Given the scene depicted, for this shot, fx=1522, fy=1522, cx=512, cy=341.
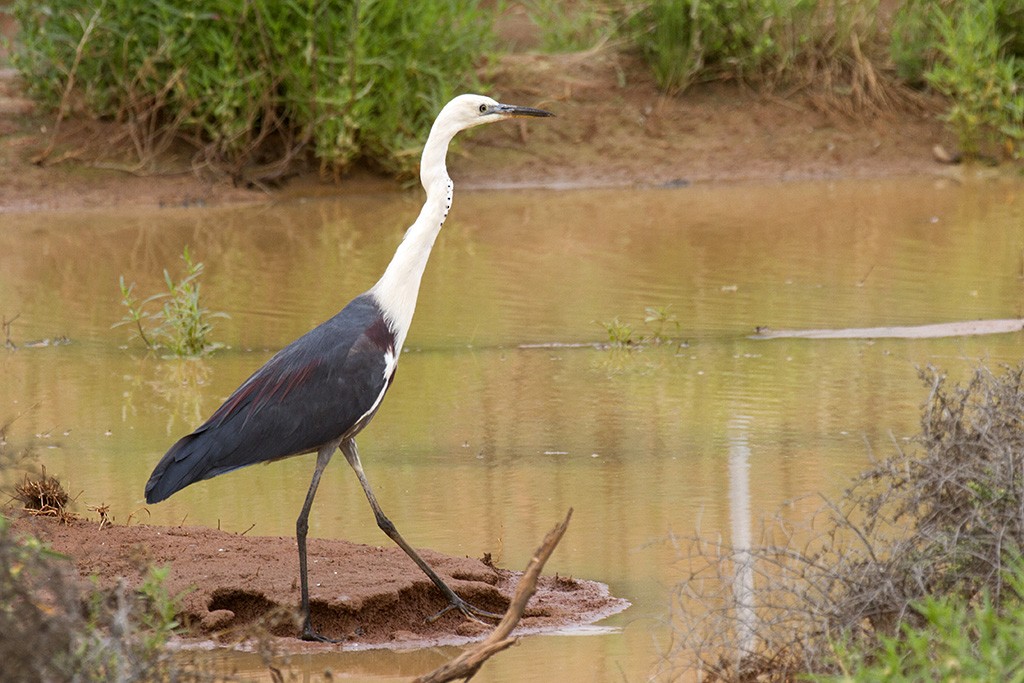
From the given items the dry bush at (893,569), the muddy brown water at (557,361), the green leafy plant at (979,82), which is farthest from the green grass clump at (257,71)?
the dry bush at (893,569)

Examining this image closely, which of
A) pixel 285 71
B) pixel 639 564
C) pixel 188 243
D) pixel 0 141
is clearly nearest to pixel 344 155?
pixel 285 71

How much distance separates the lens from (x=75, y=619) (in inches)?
111

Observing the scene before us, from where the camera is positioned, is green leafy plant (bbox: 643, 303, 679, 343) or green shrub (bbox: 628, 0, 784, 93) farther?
green shrub (bbox: 628, 0, 784, 93)

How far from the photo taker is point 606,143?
46.7ft

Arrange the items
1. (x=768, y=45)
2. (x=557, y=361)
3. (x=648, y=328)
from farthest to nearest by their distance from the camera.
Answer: (x=768, y=45) < (x=648, y=328) < (x=557, y=361)

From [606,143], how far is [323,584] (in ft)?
32.8

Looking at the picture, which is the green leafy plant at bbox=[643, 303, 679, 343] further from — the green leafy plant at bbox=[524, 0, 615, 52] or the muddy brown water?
the green leafy plant at bbox=[524, 0, 615, 52]

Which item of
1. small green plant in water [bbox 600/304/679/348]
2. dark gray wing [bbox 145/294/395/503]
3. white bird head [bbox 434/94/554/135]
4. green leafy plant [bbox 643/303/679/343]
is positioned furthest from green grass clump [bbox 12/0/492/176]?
dark gray wing [bbox 145/294/395/503]

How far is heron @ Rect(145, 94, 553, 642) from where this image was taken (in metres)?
4.64

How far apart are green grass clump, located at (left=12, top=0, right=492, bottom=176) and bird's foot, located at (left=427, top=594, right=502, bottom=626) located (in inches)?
322

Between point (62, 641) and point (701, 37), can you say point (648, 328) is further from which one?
point (701, 37)

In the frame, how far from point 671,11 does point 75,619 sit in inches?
479

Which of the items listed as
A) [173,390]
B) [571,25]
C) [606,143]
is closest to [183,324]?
[173,390]

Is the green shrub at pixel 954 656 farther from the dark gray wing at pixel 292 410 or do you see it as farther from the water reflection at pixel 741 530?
the dark gray wing at pixel 292 410
